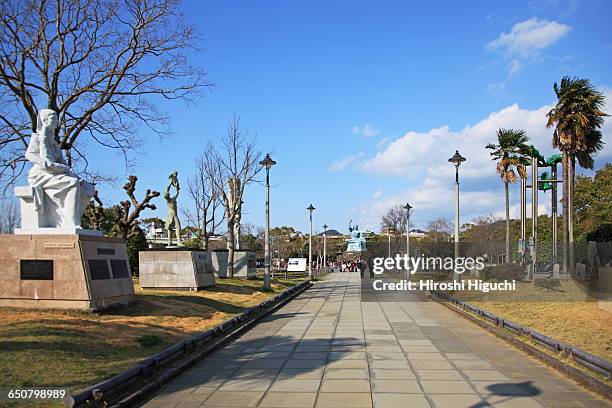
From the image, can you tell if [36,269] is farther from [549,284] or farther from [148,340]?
[549,284]

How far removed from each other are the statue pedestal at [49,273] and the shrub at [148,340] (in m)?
2.04

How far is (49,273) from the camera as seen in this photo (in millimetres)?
13188

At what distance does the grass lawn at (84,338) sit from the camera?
8.18m

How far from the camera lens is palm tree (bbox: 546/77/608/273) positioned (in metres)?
30.3

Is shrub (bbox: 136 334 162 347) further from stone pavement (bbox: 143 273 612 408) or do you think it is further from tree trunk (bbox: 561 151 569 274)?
tree trunk (bbox: 561 151 569 274)

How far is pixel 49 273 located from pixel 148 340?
3.30 meters

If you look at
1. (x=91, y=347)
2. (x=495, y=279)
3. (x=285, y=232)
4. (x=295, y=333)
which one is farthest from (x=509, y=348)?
(x=285, y=232)

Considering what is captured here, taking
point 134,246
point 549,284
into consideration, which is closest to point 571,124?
point 549,284

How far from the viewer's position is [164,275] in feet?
75.7

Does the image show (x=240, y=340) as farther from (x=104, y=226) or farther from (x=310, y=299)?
(x=104, y=226)

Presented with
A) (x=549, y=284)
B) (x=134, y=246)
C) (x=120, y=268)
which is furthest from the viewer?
(x=134, y=246)

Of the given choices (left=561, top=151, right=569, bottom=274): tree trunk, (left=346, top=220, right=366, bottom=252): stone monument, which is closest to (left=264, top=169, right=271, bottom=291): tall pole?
(left=561, top=151, right=569, bottom=274): tree trunk

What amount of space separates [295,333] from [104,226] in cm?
3777

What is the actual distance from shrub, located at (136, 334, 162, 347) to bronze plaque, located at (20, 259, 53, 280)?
2943 millimetres
